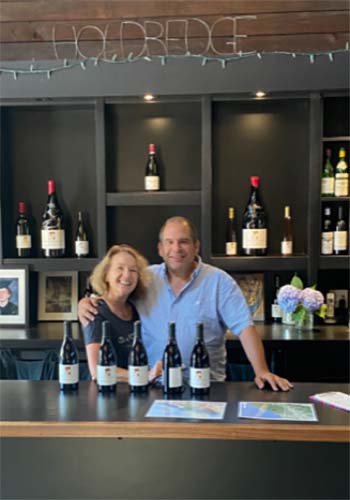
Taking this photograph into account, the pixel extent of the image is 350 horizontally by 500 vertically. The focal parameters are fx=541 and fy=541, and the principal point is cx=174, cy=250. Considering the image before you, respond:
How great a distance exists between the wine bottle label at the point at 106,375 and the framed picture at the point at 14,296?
5.09ft

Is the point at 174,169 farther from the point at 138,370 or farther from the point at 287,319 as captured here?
the point at 138,370

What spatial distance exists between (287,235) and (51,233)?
1.43 meters

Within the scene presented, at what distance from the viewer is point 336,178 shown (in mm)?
3113

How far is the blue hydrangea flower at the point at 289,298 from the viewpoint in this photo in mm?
2936

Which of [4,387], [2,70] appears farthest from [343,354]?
[2,70]

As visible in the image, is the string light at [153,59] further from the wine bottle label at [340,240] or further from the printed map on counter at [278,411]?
the printed map on counter at [278,411]

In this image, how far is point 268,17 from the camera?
3227 millimetres

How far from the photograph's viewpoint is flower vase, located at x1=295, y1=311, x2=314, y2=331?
118 inches

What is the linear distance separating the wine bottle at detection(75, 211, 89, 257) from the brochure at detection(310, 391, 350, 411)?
185 cm

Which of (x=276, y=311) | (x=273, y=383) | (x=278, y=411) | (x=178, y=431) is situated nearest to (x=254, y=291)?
(x=276, y=311)

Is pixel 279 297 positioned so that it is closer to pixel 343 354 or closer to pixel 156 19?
pixel 343 354

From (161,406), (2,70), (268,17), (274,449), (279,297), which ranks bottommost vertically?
(274,449)

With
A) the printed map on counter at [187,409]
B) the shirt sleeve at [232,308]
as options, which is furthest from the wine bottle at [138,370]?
the shirt sleeve at [232,308]

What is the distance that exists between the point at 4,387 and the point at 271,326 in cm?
167
